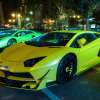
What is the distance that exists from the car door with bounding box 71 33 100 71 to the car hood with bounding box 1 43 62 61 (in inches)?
27.9

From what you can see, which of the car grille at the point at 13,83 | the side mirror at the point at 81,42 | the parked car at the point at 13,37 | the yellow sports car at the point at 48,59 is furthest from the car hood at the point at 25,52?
the parked car at the point at 13,37

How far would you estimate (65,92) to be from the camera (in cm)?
612

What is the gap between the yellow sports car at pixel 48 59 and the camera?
600cm

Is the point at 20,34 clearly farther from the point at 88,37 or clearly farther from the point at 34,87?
the point at 34,87

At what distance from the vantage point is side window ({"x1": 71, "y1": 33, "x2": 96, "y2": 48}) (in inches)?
288

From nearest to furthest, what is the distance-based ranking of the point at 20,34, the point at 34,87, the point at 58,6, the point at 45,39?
the point at 34,87 < the point at 45,39 < the point at 20,34 < the point at 58,6

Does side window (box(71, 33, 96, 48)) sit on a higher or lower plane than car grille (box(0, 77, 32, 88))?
higher

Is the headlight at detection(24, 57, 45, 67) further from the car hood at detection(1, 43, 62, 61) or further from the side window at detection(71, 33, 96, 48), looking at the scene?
the side window at detection(71, 33, 96, 48)

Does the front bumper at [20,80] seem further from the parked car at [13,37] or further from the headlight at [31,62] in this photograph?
the parked car at [13,37]

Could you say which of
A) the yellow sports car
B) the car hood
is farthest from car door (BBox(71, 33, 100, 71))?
the car hood

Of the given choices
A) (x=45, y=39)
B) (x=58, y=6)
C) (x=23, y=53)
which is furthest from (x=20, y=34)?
(x=58, y=6)

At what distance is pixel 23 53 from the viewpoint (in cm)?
662

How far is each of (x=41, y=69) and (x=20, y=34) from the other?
1199 cm

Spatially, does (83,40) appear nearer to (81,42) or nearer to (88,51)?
(81,42)
